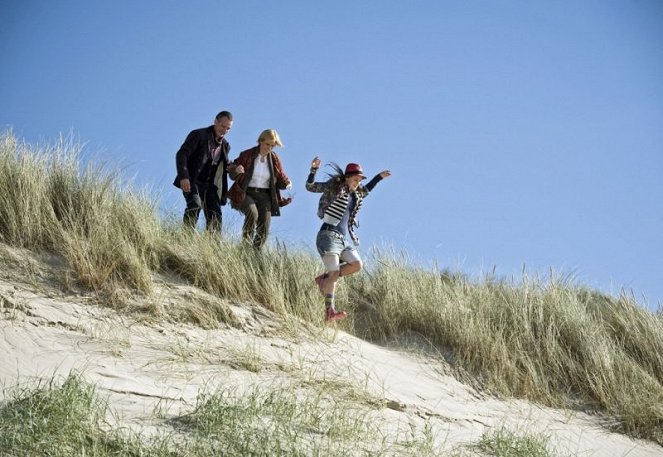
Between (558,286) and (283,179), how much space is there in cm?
421

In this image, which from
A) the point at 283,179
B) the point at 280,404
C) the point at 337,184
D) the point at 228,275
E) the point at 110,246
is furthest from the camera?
the point at 283,179

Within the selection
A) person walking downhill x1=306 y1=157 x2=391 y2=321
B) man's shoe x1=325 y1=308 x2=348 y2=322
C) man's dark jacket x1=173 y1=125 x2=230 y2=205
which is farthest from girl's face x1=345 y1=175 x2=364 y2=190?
man's dark jacket x1=173 y1=125 x2=230 y2=205

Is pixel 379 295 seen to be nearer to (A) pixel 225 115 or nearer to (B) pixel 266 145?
(B) pixel 266 145

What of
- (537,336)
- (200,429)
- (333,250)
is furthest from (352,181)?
(200,429)

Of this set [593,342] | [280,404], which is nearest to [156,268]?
[280,404]

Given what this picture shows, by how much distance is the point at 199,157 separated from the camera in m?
8.34

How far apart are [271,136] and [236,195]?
0.87 metres

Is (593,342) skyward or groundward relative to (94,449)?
skyward

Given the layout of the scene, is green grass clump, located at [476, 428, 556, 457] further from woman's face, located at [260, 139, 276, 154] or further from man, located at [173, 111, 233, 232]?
woman's face, located at [260, 139, 276, 154]

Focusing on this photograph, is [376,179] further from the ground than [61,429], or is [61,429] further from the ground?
[376,179]

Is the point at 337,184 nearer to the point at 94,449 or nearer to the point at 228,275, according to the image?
the point at 228,275

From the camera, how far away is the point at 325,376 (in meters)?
5.94

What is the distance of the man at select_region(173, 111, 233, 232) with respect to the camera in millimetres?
8281

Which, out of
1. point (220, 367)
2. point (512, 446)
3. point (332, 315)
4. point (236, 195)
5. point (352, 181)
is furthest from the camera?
point (236, 195)
